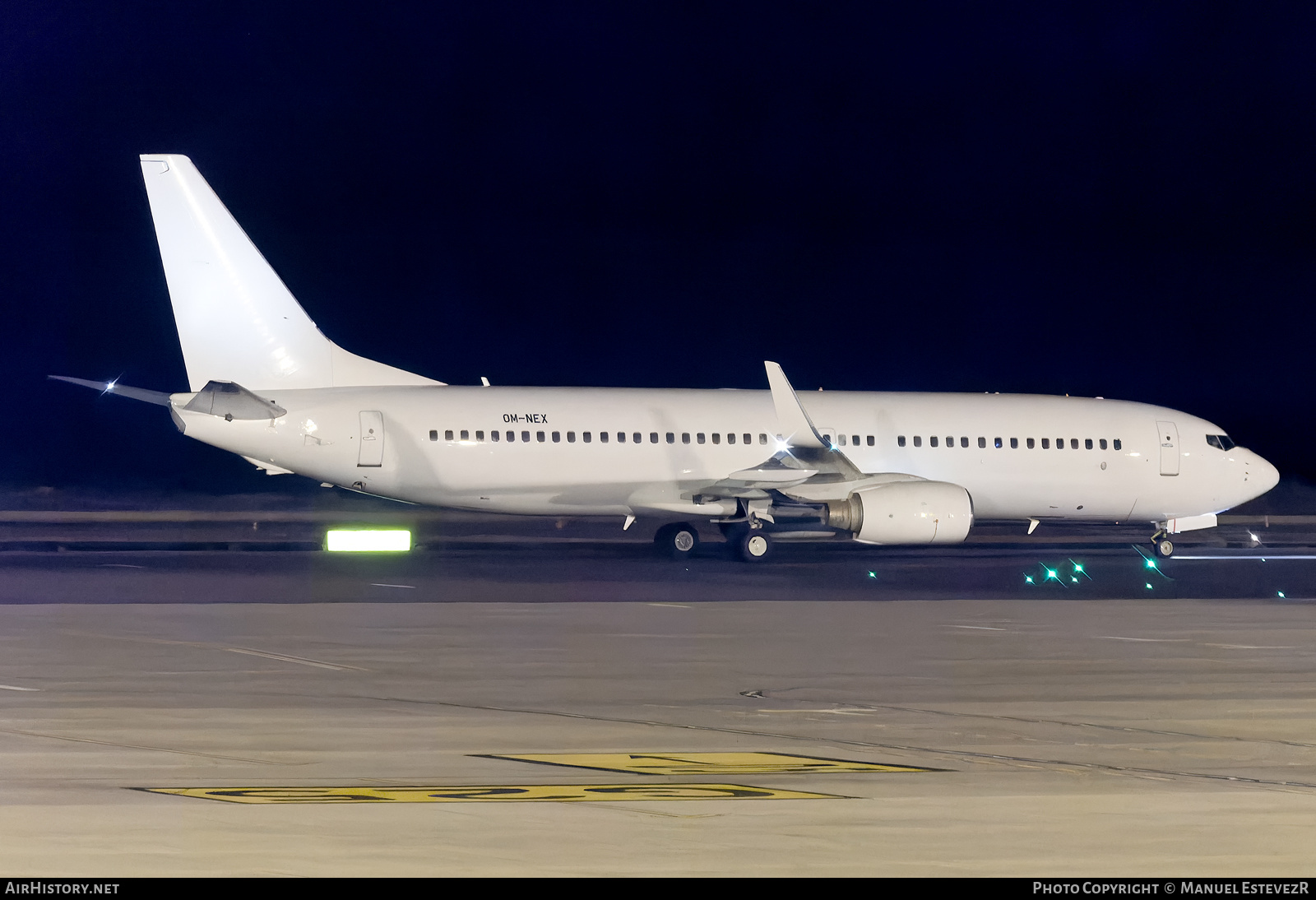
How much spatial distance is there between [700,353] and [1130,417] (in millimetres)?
51238

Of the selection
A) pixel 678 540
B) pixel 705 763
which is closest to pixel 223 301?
pixel 678 540

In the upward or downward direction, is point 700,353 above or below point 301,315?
above

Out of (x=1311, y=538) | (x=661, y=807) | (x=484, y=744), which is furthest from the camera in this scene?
(x=1311, y=538)

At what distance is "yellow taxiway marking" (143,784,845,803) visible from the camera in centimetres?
919

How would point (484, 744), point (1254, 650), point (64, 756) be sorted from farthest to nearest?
point (1254, 650)
point (484, 744)
point (64, 756)

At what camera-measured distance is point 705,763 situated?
34.8 ft

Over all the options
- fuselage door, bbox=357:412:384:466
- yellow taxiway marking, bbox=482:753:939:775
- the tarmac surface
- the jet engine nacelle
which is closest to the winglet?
the jet engine nacelle

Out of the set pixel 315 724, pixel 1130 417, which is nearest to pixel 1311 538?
pixel 1130 417

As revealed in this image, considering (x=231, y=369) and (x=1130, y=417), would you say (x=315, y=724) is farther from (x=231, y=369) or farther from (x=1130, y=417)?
(x=1130, y=417)

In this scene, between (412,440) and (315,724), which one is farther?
(412,440)

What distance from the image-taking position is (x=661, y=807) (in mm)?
8945

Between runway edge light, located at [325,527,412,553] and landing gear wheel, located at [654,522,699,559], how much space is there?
16.0 ft

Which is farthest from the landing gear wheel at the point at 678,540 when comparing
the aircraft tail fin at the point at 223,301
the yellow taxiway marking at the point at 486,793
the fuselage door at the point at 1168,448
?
the yellow taxiway marking at the point at 486,793

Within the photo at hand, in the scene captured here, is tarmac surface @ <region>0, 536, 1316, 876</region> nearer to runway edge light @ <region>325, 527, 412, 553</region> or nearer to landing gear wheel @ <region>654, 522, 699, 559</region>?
runway edge light @ <region>325, 527, 412, 553</region>
